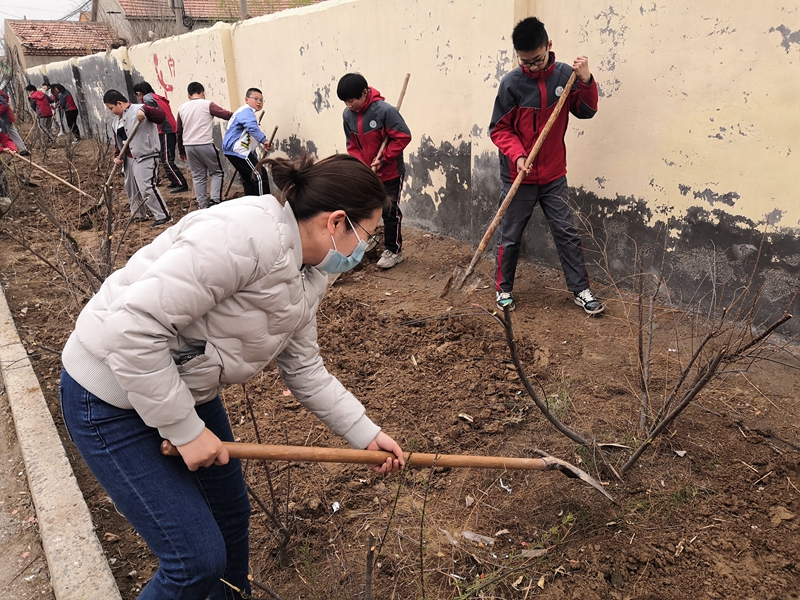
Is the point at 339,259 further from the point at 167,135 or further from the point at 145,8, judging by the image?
the point at 145,8

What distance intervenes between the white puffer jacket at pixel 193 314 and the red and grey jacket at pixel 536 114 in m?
2.72

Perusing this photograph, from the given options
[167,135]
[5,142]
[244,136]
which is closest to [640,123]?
[244,136]

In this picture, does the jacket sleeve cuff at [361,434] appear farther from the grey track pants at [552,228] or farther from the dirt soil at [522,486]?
the grey track pants at [552,228]

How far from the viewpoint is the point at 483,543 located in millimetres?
2189

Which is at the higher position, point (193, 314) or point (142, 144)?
point (193, 314)

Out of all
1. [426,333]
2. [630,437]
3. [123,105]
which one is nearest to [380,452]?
[630,437]

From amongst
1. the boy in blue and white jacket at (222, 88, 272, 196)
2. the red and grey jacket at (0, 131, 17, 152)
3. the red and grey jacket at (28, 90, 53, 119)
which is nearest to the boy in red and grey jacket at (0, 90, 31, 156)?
the red and grey jacket at (0, 131, 17, 152)

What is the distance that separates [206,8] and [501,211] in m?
23.0

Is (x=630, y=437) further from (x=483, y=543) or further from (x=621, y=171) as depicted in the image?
(x=621, y=171)

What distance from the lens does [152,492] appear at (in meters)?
1.40

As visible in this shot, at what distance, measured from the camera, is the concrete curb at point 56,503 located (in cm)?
215

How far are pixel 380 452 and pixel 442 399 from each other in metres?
1.36

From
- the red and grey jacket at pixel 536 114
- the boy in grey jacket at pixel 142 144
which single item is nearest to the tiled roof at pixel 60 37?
the boy in grey jacket at pixel 142 144

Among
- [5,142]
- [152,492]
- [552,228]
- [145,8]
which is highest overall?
[145,8]
